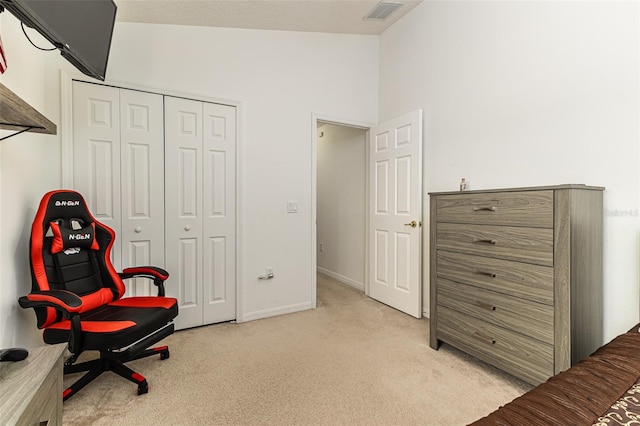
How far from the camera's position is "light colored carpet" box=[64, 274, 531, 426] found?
5.26 feet

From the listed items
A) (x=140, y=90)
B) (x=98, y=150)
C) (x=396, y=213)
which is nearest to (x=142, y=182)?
(x=98, y=150)

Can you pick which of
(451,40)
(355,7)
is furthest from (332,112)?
(451,40)

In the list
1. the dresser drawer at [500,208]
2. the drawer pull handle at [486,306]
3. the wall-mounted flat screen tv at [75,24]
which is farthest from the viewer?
the drawer pull handle at [486,306]

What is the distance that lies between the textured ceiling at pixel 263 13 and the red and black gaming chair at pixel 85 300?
1.56 m

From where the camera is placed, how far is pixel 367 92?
3570mm

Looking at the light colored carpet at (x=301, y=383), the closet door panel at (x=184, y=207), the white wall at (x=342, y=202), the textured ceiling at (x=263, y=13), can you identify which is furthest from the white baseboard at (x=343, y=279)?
the textured ceiling at (x=263, y=13)

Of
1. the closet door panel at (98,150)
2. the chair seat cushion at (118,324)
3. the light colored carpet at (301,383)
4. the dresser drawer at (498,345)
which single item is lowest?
the light colored carpet at (301,383)

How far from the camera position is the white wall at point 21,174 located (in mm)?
1568

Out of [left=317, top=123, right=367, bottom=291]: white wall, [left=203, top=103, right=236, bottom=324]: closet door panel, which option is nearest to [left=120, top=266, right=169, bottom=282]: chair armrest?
[left=203, top=103, right=236, bottom=324]: closet door panel

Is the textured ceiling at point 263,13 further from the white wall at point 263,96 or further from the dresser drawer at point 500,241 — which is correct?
the dresser drawer at point 500,241

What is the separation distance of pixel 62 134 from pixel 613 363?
330 centimetres

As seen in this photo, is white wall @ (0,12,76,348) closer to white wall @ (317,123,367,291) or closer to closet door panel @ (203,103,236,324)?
closet door panel @ (203,103,236,324)

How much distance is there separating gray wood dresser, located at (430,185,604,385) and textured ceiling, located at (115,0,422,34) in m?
2.05

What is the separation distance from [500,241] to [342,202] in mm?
2665
